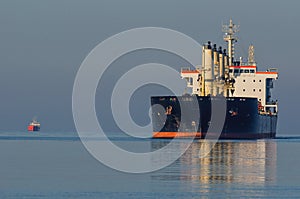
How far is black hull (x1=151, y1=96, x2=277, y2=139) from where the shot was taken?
79.7m

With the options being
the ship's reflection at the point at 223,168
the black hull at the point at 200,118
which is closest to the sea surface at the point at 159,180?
the ship's reflection at the point at 223,168

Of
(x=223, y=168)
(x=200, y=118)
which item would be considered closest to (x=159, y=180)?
(x=223, y=168)

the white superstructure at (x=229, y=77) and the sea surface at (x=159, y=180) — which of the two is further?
the white superstructure at (x=229, y=77)

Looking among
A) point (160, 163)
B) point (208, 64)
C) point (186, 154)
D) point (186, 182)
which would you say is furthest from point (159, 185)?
point (208, 64)

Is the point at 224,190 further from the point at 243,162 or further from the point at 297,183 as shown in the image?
the point at 243,162

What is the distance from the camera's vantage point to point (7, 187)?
113 ft

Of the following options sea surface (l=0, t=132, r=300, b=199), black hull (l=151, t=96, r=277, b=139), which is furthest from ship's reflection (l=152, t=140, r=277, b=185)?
black hull (l=151, t=96, r=277, b=139)

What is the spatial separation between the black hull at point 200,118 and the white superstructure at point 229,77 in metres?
4.16

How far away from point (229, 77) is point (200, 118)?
34.4ft

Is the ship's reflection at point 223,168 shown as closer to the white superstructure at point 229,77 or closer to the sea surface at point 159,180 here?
the sea surface at point 159,180

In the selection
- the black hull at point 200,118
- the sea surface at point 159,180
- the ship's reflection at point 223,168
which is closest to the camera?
the sea surface at point 159,180

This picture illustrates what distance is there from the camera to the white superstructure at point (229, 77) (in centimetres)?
8606

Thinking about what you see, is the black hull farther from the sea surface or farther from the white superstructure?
the sea surface

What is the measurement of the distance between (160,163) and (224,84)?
131 feet
